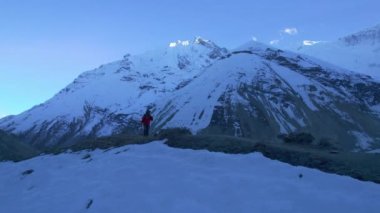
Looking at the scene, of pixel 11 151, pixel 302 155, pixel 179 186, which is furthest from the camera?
pixel 11 151

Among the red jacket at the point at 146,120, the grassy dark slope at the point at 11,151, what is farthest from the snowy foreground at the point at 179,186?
the red jacket at the point at 146,120

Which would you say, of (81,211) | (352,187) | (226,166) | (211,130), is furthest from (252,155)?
(211,130)

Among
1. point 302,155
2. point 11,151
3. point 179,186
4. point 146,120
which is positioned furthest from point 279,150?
point 11,151

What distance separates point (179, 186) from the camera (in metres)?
18.5

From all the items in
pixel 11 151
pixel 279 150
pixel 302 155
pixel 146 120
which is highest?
pixel 146 120

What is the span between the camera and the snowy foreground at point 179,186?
1597cm

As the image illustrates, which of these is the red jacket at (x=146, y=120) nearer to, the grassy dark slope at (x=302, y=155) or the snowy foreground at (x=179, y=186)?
the grassy dark slope at (x=302, y=155)

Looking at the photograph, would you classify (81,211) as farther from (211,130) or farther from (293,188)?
(211,130)

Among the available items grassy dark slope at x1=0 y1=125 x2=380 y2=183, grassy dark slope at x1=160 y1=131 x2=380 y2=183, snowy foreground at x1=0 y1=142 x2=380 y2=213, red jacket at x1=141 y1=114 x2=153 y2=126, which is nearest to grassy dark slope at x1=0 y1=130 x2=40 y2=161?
grassy dark slope at x1=0 y1=125 x2=380 y2=183

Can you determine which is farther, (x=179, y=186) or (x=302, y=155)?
(x=302, y=155)

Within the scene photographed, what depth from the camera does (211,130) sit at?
156 meters

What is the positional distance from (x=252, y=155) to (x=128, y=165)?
5207 mm

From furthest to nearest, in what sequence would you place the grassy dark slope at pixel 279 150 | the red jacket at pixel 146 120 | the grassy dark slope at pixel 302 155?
the red jacket at pixel 146 120 → the grassy dark slope at pixel 279 150 → the grassy dark slope at pixel 302 155

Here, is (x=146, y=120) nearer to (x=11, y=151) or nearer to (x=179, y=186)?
(x=11, y=151)
